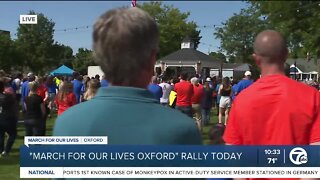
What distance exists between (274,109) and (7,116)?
821 centimetres

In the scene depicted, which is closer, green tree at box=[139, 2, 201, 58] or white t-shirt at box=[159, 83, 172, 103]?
white t-shirt at box=[159, 83, 172, 103]

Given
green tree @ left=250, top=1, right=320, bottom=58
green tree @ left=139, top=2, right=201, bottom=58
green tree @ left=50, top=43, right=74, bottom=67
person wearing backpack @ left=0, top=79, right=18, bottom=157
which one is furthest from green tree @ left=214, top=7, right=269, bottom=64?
person wearing backpack @ left=0, top=79, right=18, bottom=157

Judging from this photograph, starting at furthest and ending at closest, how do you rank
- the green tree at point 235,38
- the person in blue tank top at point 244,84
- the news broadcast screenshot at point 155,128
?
1. the green tree at point 235,38
2. the person in blue tank top at point 244,84
3. the news broadcast screenshot at point 155,128

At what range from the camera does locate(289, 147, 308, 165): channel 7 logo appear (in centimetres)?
289

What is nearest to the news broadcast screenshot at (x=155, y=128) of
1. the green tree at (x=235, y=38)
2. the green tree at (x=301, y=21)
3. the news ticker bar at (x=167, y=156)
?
the news ticker bar at (x=167, y=156)

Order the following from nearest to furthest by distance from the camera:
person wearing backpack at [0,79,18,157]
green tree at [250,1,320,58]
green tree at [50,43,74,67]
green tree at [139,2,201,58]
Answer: person wearing backpack at [0,79,18,157], green tree at [250,1,320,58], green tree at [139,2,201,58], green tree at [50,43,74,67]

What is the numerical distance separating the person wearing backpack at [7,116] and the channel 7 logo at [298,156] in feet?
26.3

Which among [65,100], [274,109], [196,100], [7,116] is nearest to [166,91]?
[196,100]

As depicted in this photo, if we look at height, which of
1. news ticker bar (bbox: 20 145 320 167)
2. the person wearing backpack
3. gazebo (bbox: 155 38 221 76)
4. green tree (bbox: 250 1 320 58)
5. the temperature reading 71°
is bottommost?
the person wearing backpack

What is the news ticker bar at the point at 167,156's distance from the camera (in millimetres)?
1956

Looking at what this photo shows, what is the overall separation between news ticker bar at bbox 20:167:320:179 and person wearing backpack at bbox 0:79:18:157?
7784mm

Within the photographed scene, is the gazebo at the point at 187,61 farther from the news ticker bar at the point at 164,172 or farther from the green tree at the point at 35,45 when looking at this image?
the news ticker bar at the point at 164,172

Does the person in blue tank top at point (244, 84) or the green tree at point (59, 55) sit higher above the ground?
the green tree at point (59, 55)

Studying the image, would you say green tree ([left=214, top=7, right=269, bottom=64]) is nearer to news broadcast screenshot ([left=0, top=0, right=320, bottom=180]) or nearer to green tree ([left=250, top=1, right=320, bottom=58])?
green tree ([left=250, top=1, right=320, bottom=58])
